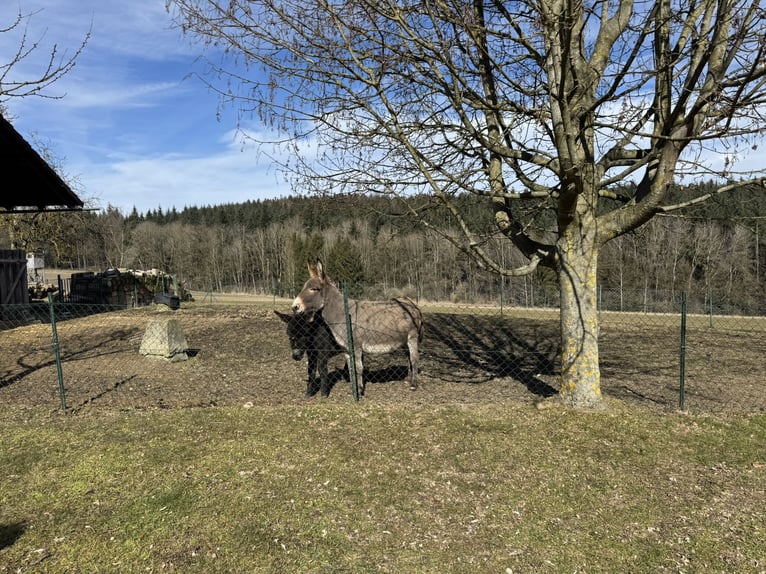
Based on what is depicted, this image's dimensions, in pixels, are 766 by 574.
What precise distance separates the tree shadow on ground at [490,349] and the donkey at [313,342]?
2.57m

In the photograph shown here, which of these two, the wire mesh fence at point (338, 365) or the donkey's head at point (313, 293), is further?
the wire mesh fence at point (338, 365)

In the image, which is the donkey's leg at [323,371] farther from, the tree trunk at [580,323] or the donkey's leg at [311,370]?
the tree trunk at [580,323]

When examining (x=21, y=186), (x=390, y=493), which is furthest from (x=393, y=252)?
(x=390, y=493)

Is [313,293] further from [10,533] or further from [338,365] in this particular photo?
[10,533]

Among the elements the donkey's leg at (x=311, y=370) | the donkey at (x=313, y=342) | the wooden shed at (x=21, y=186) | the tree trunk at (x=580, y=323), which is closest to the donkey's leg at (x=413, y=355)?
the donkey at (x=313, y=342)

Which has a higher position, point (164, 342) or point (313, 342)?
point (313, 342)

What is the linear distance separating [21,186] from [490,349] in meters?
16.2

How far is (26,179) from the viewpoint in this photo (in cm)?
1516

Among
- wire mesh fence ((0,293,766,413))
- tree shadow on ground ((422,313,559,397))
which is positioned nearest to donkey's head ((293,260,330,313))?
wire mesh fence ((0,293,766,413))

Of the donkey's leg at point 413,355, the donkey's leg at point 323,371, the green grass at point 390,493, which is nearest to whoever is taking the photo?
the green grass at point 390,493

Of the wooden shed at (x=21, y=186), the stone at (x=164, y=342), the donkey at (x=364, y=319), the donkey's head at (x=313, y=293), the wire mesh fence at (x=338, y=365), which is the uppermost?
the wooden shed at (x=21, y=186)

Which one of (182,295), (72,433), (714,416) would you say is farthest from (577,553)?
(182,295)

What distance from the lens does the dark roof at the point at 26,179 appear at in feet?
44.6

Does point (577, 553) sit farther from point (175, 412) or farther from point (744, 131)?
point (175, 412)
